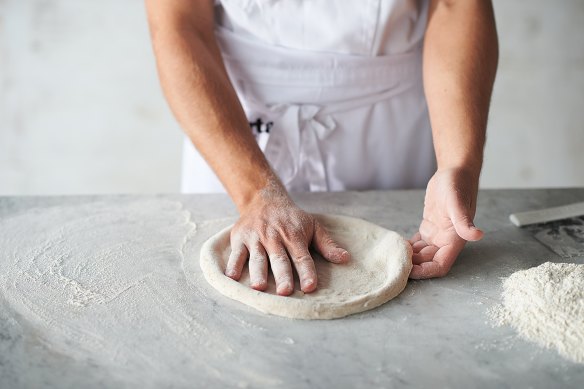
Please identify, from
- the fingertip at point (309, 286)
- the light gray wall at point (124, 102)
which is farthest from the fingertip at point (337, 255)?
the light gray wall at point (124, 102)

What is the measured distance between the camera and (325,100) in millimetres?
1667

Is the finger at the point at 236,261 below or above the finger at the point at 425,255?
below

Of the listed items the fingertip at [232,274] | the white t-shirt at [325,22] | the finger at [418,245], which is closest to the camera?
the fingertip at [232,274]

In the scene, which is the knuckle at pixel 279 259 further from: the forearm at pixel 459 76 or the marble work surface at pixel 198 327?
the forearm at pixel 459 76

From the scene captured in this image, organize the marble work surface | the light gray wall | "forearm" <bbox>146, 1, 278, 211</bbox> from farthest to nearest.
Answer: the light gray wall, "forearm" <bbox>146, 1, 278, 211</bbox>, the marble work surface

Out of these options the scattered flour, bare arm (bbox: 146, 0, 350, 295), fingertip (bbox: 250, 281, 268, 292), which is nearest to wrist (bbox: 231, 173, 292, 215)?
bare arm (bbox: 146, 0, 350, 295)

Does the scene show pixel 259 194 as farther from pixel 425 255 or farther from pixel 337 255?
pixel 425 255

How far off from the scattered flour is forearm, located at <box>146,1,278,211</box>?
0.56 m

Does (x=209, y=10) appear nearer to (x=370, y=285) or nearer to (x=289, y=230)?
(x=289, y=230)

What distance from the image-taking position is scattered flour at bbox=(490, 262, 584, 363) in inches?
39.7

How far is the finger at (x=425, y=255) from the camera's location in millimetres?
1263

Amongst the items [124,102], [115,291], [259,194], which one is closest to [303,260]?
[259,194]

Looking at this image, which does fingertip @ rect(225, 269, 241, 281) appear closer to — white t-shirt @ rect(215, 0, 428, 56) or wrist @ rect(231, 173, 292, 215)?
wrist @ rect(231, 173, 292, 215)

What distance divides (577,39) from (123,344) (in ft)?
10.2
